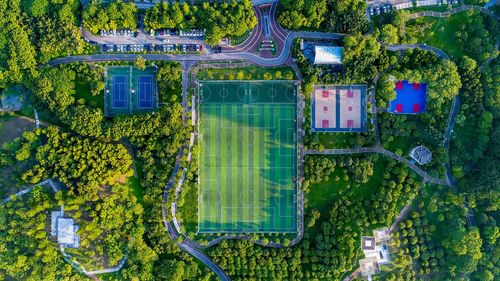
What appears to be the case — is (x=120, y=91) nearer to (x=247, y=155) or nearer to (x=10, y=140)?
(x=10, y=140)

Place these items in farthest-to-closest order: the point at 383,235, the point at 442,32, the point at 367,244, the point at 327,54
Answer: the point at 383,235
the point at 442,32
the point at 367,244
the point at 327,54

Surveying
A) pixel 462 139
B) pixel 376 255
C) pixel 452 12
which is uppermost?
pixel 452 12

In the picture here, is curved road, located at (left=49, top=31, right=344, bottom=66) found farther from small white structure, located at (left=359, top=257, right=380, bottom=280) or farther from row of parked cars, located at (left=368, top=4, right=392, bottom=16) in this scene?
small white structure, located at (left=359, top=257, right=380, bottom=280)

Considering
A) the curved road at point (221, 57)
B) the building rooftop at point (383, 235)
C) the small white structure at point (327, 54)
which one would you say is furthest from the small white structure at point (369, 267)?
the curved road at point (221, 57)

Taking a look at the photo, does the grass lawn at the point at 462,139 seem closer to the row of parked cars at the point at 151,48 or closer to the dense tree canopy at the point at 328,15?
the dense tree canopy at the point at 328,15

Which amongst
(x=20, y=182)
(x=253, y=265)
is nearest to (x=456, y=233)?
(x=253, y=265)

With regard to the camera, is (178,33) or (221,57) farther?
(221,57)

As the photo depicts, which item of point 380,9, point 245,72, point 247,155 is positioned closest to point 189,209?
point 247,155
